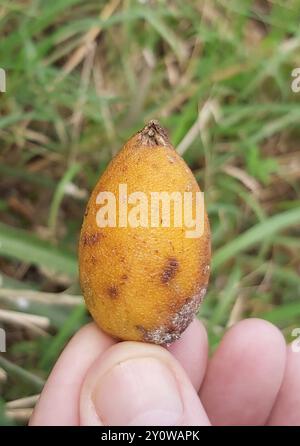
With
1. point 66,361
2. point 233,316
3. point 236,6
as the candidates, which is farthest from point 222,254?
point 236,6

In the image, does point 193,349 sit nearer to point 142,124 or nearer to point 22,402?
point 22,402

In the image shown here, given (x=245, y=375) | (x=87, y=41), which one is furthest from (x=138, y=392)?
(x=87, y=41)

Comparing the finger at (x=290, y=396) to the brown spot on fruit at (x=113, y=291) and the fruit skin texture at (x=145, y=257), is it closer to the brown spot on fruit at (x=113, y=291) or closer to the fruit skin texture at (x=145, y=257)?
the fruit skin texture at (x=145, y=257)
